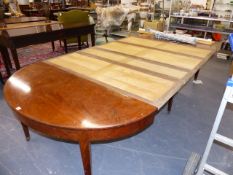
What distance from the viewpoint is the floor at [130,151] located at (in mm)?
1438

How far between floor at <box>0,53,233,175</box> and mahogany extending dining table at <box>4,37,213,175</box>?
0.19 meters

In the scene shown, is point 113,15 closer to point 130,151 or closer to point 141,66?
point 141,66

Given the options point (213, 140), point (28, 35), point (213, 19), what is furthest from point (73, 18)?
point (213, 140)

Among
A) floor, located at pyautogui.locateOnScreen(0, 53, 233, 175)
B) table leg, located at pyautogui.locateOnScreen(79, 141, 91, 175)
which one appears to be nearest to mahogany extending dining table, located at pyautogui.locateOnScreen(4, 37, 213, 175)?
table leg, located at pyautogui.locateOnScreen(79, 141, 91, 175)

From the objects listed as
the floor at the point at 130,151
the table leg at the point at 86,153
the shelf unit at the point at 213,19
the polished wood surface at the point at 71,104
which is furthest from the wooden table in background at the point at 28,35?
the shelf unit at the point at 213,19

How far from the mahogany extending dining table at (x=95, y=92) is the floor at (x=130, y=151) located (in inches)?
7.6

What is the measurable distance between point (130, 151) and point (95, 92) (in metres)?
0.79

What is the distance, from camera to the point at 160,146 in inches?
65.1

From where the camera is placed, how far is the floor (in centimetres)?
144

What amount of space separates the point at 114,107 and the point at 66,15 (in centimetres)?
309

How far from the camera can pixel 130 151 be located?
160 cm

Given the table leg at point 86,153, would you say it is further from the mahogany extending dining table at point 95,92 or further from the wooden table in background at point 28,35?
the wooden table in background at point 28,35

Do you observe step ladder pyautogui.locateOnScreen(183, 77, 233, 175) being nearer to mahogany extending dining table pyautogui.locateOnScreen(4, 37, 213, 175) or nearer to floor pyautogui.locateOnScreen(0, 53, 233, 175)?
floor pyautogui.locateOnScreen(0, 53, 233, 175)

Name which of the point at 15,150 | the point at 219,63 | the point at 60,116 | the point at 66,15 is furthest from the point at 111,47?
the point at 219,63
